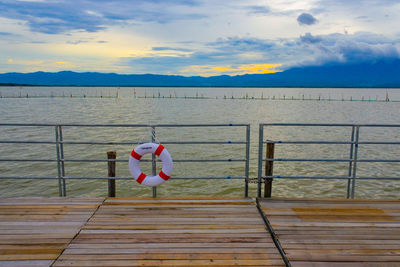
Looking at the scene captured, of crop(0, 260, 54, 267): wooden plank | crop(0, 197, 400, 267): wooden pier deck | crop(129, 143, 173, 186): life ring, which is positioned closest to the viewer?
crop(0, 260, 54, 267): wooden plank

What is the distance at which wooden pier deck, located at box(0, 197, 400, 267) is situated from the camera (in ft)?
8.43

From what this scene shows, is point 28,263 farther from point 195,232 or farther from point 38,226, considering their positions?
point 195,232

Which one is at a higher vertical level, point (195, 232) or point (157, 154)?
point (157, 154)

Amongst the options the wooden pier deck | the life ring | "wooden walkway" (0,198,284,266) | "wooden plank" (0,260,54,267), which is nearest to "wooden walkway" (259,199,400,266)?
the wooden pier deck

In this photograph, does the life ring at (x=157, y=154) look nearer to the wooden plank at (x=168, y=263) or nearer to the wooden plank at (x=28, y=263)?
the wooden plank at (x=168, y=263)

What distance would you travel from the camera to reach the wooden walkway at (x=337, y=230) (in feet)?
8.50

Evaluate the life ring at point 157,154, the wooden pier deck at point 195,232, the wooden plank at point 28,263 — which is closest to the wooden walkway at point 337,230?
the wooden pier deck at point 195,232

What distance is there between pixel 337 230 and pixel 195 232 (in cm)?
153

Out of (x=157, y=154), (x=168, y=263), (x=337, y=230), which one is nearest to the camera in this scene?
(x=168, y=263)

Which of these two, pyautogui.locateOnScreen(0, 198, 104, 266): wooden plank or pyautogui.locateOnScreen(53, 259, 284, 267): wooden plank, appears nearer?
pyautogui.locateOnScreen(53, 259, 284, 267): wooden plank

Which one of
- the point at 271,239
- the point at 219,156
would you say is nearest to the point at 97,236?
the point at 271,239

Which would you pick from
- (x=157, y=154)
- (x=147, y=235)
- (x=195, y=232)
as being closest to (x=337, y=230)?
(x=195, y=232)

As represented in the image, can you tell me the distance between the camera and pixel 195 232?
3.04 m

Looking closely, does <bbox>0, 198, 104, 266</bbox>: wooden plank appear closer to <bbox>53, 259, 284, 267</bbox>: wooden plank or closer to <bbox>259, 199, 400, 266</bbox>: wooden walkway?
<bbox>53, 259, 284, 267</bbox>: wooden plank
